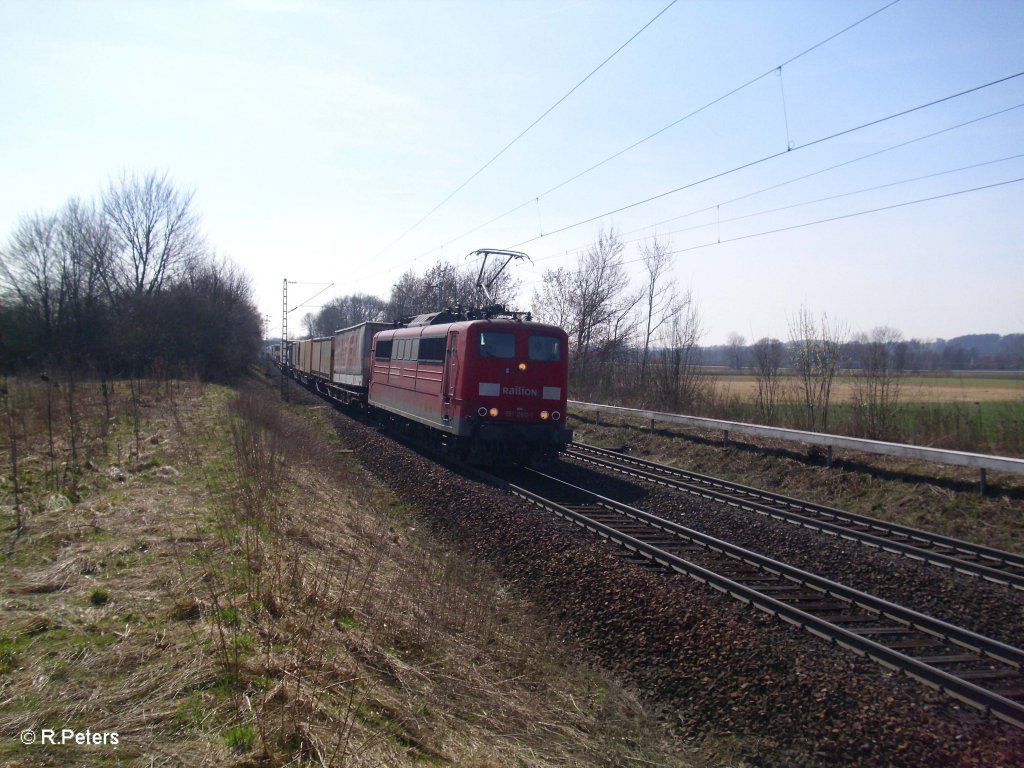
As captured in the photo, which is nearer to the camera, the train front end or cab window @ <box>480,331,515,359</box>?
the train front end

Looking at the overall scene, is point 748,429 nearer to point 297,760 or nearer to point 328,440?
point 328,440

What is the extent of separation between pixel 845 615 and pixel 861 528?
4030 mm

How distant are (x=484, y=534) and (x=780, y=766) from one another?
247 inches

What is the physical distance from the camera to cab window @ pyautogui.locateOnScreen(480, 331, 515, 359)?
1489 centimetres

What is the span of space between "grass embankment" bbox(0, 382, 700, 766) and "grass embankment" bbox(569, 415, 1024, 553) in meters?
7.10

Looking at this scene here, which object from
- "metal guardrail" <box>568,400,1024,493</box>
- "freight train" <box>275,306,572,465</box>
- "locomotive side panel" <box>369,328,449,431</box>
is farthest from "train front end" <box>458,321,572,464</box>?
"metal guardrail" <box>568,400,1024,493</box>

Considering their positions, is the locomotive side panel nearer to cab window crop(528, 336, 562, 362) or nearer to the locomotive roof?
the locomotive roof

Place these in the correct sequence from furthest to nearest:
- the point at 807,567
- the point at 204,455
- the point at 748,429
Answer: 1. the point at 748,429
2. the point at 204,455
3. the point at 807,567

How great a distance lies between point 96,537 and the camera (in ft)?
23.6

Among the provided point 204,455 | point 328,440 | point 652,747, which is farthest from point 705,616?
point 328,440

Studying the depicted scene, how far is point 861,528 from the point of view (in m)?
10.5

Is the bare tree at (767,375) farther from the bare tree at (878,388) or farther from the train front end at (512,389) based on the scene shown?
the train front end at (512,389)

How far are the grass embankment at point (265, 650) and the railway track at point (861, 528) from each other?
496 cm

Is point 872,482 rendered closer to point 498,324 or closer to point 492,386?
point 492,386
